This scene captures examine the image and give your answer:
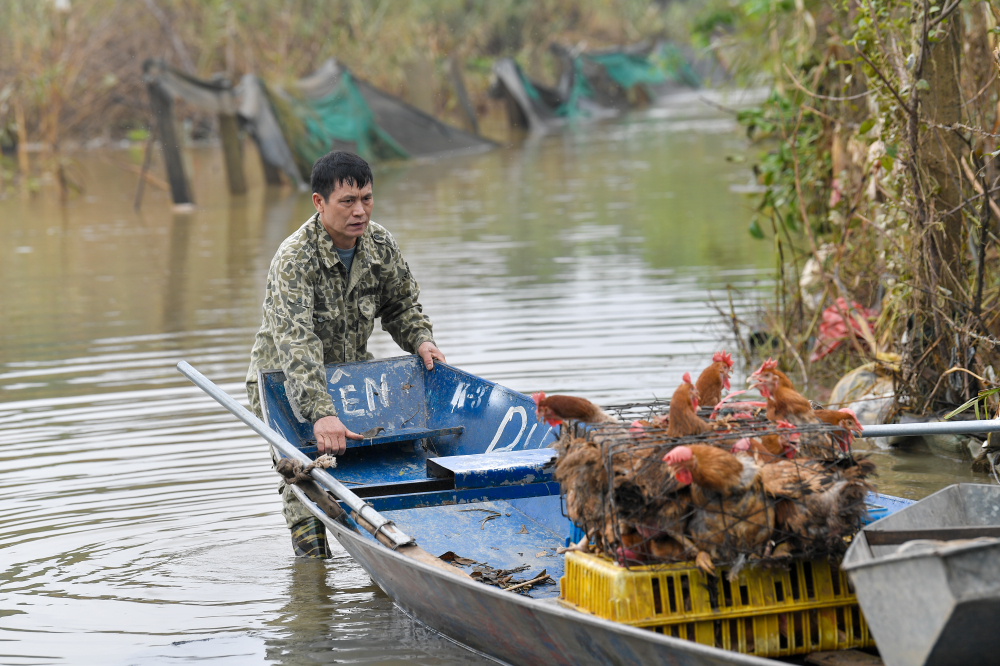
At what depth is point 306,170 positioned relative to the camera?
23.0 meters

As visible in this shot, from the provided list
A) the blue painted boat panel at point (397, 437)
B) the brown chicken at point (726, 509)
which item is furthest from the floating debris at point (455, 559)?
the brown chicken at point (726, 509)

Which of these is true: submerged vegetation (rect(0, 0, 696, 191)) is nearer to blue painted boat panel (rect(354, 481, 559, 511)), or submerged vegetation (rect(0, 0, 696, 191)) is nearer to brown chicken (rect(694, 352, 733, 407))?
blue painted boat panel (rect(354, 481, 559, 511))

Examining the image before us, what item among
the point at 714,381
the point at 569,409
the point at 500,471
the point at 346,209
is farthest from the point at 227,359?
the point at 714,381

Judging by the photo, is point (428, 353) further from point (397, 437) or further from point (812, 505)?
point (812, 505)

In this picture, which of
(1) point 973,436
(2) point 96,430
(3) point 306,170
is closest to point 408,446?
(2) point 96,430

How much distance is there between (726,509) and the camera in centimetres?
354

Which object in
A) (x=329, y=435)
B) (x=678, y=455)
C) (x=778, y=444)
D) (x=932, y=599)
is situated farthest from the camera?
(x=329, y=435)

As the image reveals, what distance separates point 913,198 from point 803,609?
3.46m

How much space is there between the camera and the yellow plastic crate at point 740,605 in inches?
142

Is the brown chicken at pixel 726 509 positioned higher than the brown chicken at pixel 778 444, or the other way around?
the brown chicken at pixel 778 444

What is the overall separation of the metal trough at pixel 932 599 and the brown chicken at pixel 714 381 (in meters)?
0.94

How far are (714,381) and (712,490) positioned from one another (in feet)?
2.46

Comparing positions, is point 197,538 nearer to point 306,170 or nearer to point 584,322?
point 584,322

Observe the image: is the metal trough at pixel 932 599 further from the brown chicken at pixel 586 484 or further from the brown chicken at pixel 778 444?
the brown chicken at pixel 586 484
